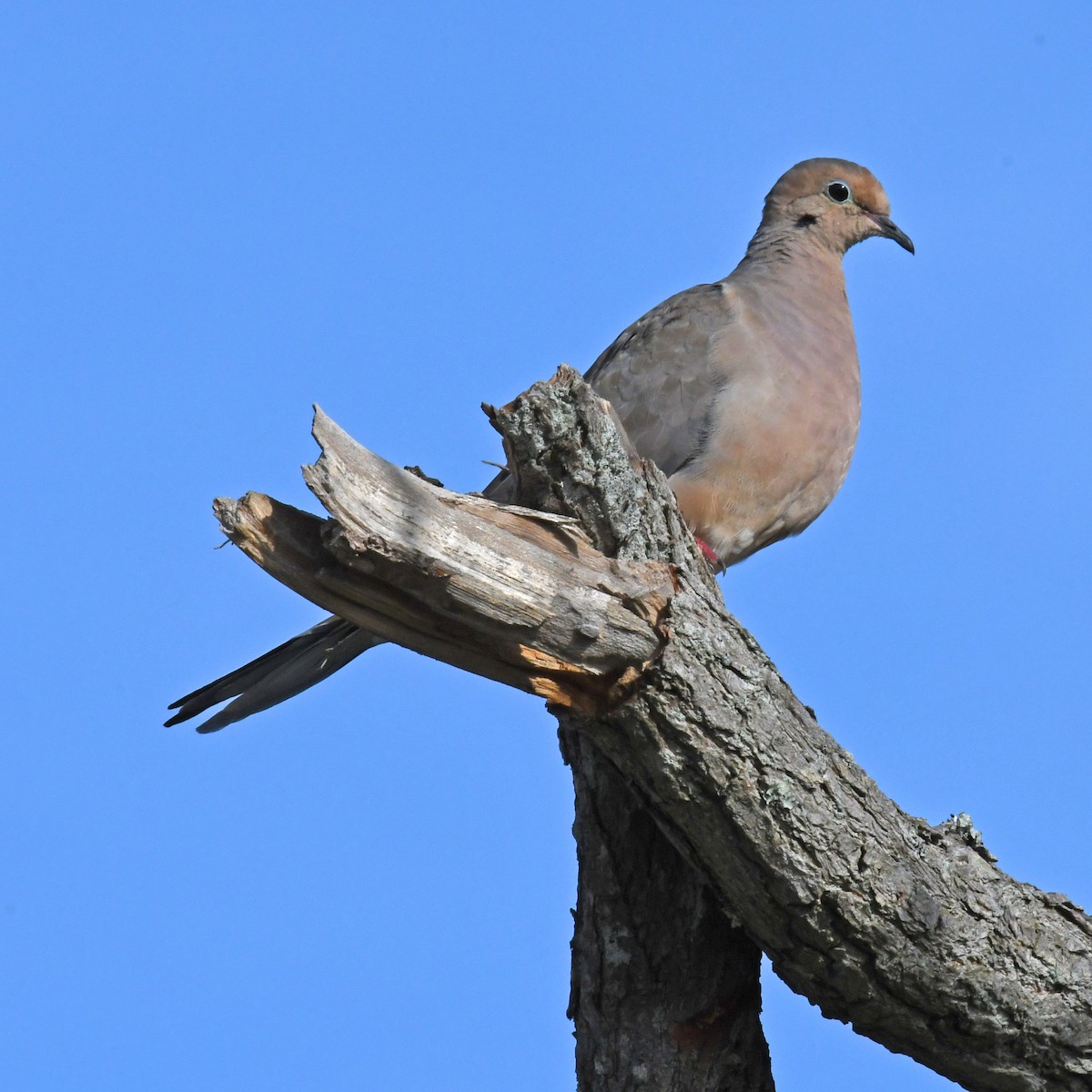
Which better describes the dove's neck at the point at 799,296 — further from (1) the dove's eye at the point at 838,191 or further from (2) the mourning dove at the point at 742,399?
(1) the dove's eye at the point at 838,191

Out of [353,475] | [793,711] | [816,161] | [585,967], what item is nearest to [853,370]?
[816,161]

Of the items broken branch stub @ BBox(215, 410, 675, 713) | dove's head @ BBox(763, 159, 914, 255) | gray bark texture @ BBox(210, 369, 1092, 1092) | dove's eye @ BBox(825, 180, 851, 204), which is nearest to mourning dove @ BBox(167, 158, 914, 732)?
dove's head @ BBox(763, 159, 914, 255)

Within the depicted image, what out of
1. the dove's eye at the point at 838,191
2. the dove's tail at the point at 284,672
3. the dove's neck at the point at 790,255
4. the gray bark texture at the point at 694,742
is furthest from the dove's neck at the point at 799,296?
the dove's tail at the point at 284,672

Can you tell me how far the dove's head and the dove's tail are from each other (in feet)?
8.99

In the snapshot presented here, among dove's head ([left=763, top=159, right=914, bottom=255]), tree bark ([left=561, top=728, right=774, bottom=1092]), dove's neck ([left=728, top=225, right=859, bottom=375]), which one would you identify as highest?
dove's head ([left=763, top=159, right=914, bottom=255])

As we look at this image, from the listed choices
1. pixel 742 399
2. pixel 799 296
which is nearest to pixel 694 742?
pixel 742 399

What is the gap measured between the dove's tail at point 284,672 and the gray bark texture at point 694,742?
0.90 metres

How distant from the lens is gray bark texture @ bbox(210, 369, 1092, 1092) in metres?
2.88

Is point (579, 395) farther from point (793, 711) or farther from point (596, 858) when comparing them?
point (596, 858)

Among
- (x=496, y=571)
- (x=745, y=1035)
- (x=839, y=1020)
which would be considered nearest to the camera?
(x=496, y=571)

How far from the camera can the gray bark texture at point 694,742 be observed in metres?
2.88

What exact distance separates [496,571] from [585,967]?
1672 millimetres

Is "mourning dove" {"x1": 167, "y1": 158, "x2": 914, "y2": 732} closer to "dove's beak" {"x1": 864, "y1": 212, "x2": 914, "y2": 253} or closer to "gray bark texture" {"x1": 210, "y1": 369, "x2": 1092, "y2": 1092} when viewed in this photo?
"dove's beak" {"x1": 864, "y1": 212, "x2": 914, "y2": 253}

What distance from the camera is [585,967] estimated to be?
161 inches
